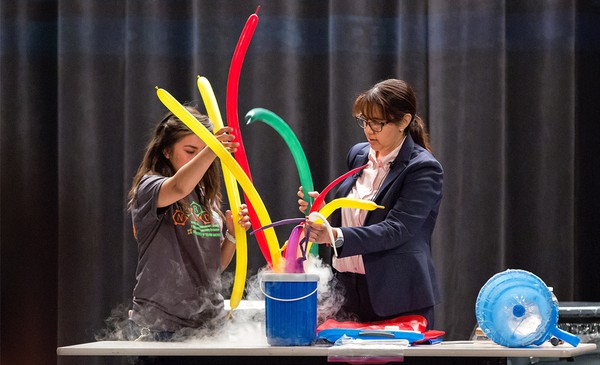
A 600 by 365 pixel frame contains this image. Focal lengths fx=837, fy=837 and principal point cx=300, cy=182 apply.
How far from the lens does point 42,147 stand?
388cm

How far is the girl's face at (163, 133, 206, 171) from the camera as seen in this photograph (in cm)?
254

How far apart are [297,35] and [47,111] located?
4.01 feet

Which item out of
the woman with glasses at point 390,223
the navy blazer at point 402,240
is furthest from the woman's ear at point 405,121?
the navy blazer at point 402,240

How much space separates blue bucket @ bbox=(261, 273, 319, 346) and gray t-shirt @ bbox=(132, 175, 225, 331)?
0.34 meters

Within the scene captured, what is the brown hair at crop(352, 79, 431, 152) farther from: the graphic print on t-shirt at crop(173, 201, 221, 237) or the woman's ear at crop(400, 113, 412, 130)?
the graphic print on t-shirt at crop(173, 201, 221, 237)

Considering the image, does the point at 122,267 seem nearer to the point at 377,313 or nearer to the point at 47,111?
the point at 47,111

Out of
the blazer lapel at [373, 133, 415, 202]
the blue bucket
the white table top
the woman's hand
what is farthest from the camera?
the blazer lapel at [373, 133, 415, 202]

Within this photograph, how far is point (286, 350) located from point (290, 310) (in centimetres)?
11

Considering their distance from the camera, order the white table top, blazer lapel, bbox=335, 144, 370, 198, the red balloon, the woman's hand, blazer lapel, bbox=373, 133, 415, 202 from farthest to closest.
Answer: blazer lapel, bbox=335, 144, 370, 198 → blazer lapel, bbox=373, 133, 415, 202 → the red balloon → the woman's hand → the white table top

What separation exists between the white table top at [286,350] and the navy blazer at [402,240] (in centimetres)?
27

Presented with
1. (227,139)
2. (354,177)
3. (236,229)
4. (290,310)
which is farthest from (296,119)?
(290,310)

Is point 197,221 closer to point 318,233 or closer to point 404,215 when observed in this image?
point 318,233

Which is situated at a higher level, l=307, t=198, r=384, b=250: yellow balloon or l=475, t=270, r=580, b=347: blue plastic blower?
l=307, t=198, r=384, b=250: yellow balloon

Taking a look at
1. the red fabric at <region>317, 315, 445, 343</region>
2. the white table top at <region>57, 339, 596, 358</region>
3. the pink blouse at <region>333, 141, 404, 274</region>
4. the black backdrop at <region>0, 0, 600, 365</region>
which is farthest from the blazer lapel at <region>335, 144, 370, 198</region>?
the black backdrop at <region>0, 0, 600, 365</region>
